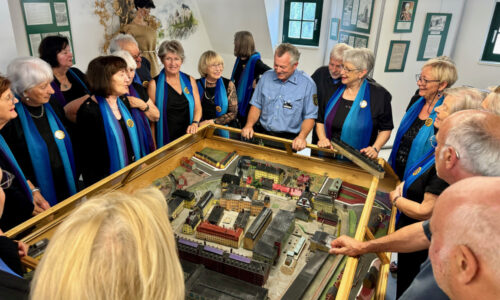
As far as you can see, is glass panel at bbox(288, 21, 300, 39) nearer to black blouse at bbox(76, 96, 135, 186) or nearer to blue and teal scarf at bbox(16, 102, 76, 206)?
black blouse at bbox(76, 96, 135, 186)

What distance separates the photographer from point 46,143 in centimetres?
291

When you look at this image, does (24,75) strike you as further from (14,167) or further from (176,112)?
(176,112)

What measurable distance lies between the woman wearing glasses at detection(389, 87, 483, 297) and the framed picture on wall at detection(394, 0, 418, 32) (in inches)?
132

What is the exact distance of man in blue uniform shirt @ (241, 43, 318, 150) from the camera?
12.6 ft

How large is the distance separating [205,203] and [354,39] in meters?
4.94

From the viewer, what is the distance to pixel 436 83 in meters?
3.27

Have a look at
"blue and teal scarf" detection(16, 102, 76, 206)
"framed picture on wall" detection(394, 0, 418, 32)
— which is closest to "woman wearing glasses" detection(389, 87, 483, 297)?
"blue and teal scarf" detection(16, 102, 76, 206)

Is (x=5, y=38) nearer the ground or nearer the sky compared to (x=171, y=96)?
nearer the sky

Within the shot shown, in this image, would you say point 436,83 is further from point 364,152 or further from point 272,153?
point 272,153

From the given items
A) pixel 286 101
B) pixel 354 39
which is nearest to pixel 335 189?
pixel 286 101

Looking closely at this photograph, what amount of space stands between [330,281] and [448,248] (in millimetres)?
1027

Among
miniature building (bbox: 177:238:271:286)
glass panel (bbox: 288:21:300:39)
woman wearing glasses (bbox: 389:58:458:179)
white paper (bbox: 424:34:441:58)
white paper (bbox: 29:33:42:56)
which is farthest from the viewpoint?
glass panel (bbox: 288:21:300:39)

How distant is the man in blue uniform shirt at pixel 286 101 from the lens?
3.84m

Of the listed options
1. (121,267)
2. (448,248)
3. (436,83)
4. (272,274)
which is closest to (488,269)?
(448,248)
